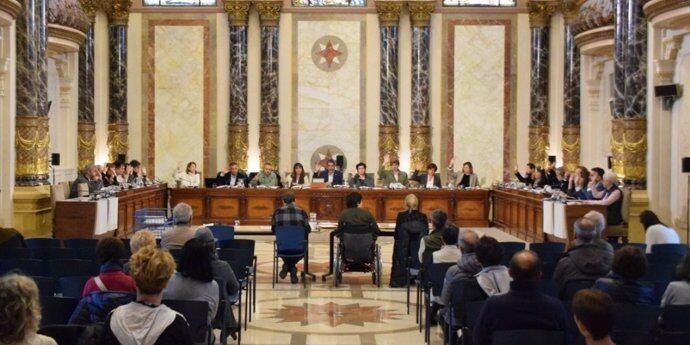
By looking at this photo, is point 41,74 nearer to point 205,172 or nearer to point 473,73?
point 205,172

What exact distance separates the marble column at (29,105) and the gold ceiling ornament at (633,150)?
1067cm

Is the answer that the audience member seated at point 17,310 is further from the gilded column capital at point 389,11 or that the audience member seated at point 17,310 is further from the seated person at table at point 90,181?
the gilded column capital at point 389,11

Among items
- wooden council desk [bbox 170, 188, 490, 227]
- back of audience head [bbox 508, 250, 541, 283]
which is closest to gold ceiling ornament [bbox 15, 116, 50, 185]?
wooden council desk [bbox 170, 188, 490, 227]

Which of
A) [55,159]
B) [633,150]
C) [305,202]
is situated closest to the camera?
[633,150]

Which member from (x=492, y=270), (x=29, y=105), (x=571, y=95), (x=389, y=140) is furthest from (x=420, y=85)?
(x=492, y=270)

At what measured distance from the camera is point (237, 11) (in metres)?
24.9

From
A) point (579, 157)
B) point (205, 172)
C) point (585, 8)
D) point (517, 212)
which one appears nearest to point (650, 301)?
point (517, 212)

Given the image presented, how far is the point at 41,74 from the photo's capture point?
57.1 ft

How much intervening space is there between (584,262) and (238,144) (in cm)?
1801

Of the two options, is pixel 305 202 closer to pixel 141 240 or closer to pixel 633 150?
pixel 633 150

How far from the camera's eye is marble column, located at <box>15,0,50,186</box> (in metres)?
16.8

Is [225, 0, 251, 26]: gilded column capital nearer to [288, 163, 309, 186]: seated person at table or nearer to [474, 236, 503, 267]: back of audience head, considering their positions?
[288, 163, 309, 186]: seated person at table

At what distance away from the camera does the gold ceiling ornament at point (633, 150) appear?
56.6 ft

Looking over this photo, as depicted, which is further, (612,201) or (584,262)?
(612,201)
